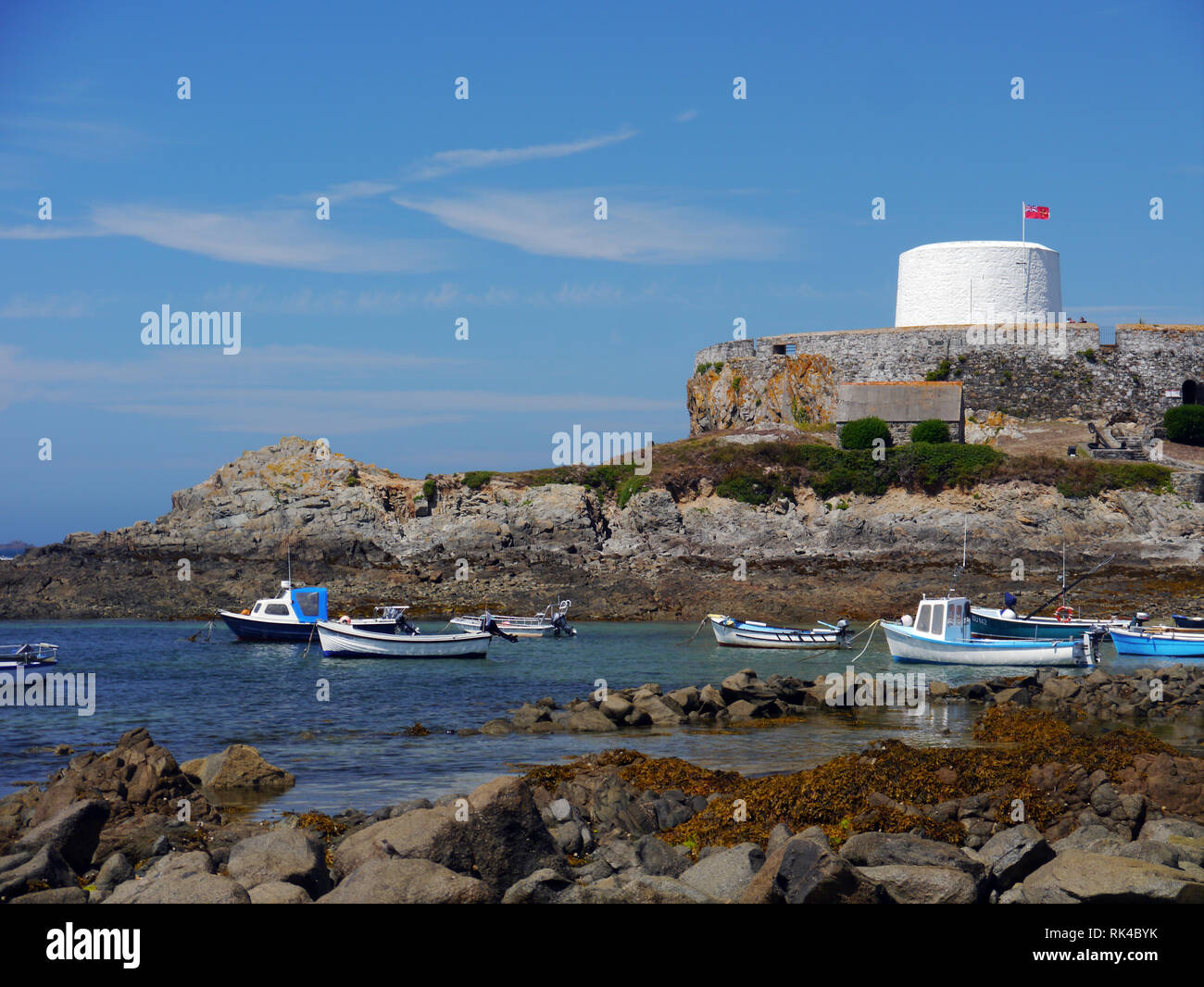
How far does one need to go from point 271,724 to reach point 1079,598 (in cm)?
3107

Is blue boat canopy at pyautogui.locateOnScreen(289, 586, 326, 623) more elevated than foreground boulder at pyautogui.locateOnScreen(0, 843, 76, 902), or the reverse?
foreground boulder at pyautogui.locateOnScreen(0, 843, 76, 902)

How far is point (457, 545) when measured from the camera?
5306 cm

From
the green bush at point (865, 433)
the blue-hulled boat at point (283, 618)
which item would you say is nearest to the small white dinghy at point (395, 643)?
the blue-hulled boat at point (283, 618)

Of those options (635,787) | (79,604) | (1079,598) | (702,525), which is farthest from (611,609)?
(635,787)

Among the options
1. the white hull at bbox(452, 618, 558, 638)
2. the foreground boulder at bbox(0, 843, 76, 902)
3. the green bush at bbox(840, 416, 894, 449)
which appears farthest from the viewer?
the green bush at bbox(840, 416, 894, 449)

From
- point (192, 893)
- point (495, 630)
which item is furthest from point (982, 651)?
point (192, 893)

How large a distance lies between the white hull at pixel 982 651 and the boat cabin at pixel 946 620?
32 cm

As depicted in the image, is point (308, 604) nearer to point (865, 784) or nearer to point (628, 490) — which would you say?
point (628, 490)

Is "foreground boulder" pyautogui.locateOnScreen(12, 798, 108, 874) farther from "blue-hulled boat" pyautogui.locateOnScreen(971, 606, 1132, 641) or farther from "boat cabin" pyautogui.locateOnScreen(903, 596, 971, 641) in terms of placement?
"blue-hulled boat" pyautogui.locateOnScreen(971, 606, 1132, 641)

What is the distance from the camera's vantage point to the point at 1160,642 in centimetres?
3256

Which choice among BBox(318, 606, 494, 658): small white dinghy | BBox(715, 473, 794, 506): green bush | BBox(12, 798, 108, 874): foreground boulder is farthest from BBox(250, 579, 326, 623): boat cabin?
BBox(12, 798, 108, 874): foreground boulder

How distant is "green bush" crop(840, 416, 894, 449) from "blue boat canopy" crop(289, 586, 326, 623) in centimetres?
2884

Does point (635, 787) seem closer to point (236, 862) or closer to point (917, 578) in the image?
point (236, 862)

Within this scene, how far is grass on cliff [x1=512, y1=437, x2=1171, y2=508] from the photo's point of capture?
51.6 metres
